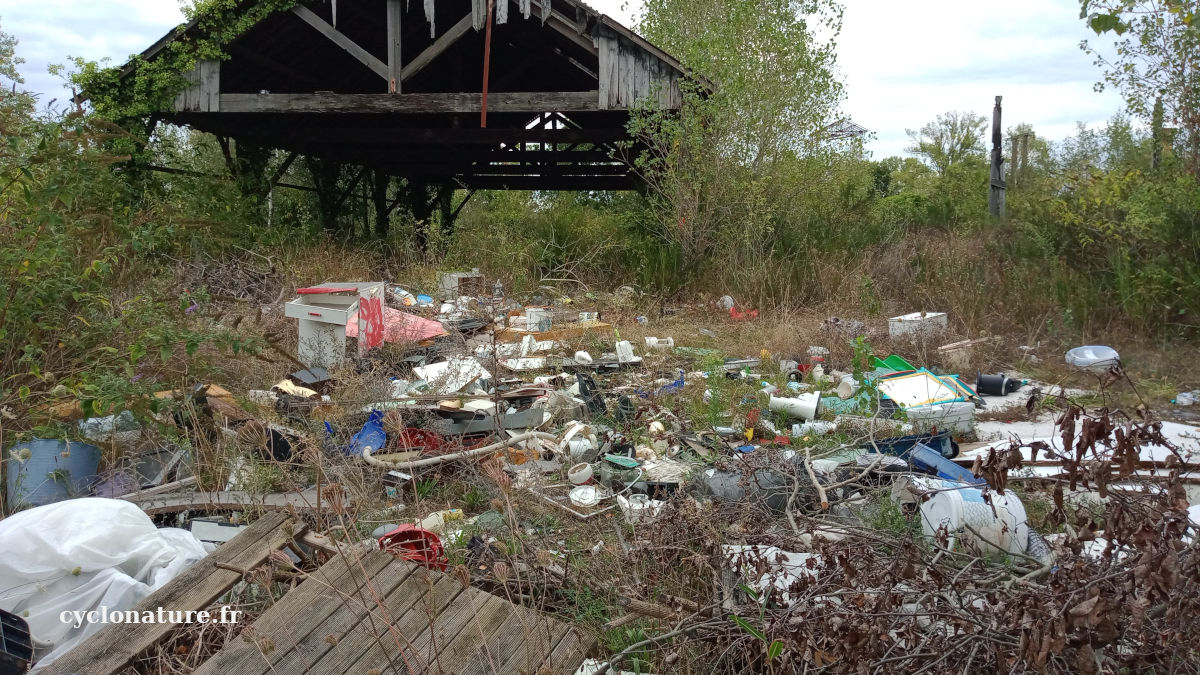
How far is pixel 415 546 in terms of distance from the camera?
2918 mm

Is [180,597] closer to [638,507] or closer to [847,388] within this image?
[638,507]

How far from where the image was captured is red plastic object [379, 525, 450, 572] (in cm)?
274

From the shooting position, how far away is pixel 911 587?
213cm

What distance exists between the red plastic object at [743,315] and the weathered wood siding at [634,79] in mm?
2771

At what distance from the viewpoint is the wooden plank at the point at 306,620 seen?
2.23 metres

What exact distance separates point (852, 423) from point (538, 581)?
2.72 meters

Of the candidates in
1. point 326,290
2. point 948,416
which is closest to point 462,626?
point 948,416

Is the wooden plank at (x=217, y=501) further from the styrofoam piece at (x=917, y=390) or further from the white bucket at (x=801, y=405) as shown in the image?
the styrofoam piece at (x=917, y=390)

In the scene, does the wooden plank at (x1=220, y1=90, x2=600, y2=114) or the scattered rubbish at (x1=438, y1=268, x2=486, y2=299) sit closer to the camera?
the scattered rubbish at (x1=438, y1=268, x2=486, y2=299)

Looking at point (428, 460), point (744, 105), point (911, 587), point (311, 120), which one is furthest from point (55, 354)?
point (311, 120)

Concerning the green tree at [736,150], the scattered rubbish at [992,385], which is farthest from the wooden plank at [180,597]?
the green tree at [736,150]

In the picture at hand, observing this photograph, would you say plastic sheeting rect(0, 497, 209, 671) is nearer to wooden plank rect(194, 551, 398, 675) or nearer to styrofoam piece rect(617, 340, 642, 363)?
wooden plank rect(194, 551, 398, 675)

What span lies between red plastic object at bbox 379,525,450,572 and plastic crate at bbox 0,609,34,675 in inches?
40.9

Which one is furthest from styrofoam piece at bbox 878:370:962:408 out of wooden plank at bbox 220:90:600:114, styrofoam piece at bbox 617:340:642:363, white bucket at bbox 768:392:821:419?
wooden plank at bbox 220:90:600:114
